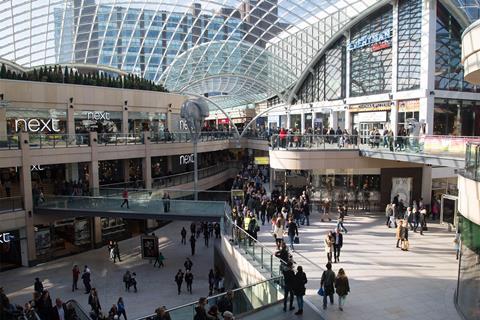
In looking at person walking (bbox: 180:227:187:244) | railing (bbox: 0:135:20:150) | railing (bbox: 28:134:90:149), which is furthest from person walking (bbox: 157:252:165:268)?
railing (bbox: 0:135:20:150)

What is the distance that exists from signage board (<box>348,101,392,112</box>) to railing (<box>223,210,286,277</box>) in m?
25.2

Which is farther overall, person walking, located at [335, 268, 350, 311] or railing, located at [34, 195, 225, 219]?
railing, located at [34, 195, 225, 219]

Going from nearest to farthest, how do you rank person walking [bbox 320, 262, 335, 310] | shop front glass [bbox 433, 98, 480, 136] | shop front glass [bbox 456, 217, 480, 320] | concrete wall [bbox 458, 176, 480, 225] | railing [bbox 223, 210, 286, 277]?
concrete wall [bbox 458, 176, 480, 225] → shop front glass [bbox 456, 217, 480, 320] → person walking [bbox 320, 262, 335, 310] → railing [bbox 223, 210, 286, 277] → shop front glass [bbox 433, 98, 480, 136]

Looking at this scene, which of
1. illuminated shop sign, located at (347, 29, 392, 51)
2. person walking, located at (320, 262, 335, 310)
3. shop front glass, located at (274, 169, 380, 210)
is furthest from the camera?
illuminated shop sign, located at (347, 29, 392, 51)

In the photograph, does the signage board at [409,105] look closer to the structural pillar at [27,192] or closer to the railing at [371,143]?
the railing at [371,143]

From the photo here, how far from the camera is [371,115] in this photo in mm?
42719

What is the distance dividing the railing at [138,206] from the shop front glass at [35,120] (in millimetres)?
6171

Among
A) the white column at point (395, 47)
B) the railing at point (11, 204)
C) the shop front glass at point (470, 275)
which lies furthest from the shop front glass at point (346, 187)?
the railing at point (11, 204)

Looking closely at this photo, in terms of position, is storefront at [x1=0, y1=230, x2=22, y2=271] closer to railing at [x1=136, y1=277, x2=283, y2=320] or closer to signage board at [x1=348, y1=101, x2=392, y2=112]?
railing at [x1=136, y1=277, x2=283, y2=320]

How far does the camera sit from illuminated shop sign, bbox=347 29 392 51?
39.8 metres

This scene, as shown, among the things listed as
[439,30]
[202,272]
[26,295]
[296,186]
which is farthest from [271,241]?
[439,30]

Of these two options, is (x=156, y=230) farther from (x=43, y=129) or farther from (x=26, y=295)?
(x=26, y=295)

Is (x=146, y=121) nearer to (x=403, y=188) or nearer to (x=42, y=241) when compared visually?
(x=42, y=241)

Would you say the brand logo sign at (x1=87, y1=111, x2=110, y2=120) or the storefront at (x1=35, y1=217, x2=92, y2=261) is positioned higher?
the brand logo sign at (x1=87, y1=111, x2=110, y2=120)
